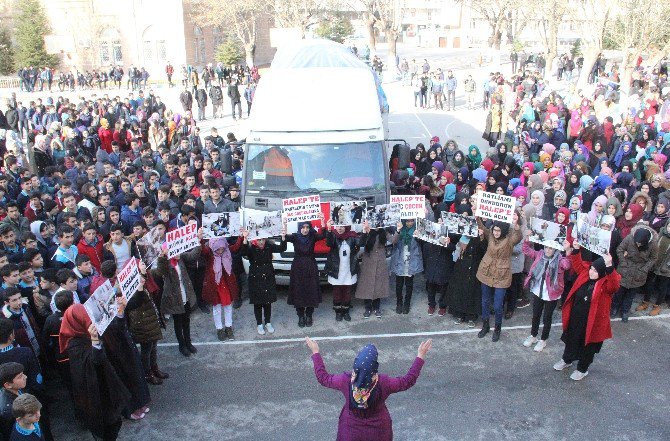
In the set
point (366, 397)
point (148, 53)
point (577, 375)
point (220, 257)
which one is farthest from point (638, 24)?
point (148, 53)

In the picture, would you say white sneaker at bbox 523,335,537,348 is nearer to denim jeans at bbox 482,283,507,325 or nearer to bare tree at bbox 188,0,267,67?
denim jeans at bbox 482,283,507,325

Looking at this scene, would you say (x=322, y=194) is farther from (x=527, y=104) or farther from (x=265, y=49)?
(x=265, y=49)

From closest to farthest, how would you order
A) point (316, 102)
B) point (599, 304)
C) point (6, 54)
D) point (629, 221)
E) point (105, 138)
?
point (599, 304) → point (629, 221) → point (316, 102) → point (105, 138) → point (6, 54)

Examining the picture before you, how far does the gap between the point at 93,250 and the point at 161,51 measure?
43011 mm

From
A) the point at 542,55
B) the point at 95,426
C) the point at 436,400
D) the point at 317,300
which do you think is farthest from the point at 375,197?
the point at 542,55

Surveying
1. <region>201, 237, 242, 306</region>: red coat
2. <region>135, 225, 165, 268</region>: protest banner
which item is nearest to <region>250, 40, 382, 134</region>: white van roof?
<region>201, 237, 242, 306</region>: red coat

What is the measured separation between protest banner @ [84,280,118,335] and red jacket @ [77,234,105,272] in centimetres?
257

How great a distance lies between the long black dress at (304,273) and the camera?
344 inches

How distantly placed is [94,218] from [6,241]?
Result: 168 cm

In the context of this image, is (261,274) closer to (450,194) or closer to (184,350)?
(184,350)

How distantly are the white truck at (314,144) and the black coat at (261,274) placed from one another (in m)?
0.80

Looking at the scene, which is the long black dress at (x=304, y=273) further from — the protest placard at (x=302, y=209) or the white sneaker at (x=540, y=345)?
the white sneaker at (x=540, y=345)

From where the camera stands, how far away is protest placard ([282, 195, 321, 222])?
8398 mm

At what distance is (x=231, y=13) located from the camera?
145 ft
